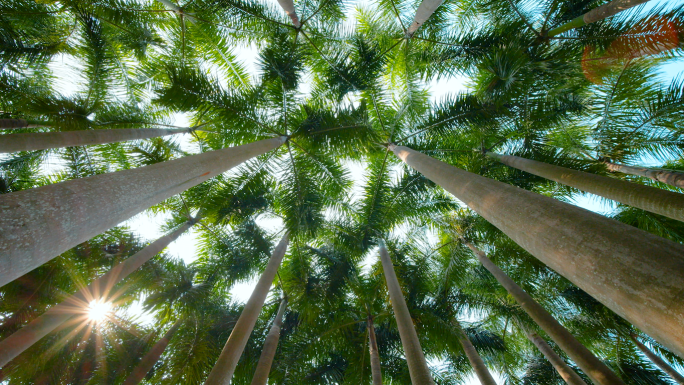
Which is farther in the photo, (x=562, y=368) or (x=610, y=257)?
(x=562, y=368)

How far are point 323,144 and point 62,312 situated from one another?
4.92 meters

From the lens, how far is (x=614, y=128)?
559cm

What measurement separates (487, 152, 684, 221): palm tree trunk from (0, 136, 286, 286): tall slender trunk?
4.52 metres

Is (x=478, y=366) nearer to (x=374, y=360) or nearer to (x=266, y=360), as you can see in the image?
(x=374, y=360)

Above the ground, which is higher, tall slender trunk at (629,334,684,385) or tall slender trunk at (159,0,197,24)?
tall slender trunk at (159,0,197,24)

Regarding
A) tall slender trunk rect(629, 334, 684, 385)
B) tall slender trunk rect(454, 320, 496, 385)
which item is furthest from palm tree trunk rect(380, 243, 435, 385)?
tall slender trunk rect(629, 334, 684, 385)

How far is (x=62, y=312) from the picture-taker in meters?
4.41

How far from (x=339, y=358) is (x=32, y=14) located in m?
9.87

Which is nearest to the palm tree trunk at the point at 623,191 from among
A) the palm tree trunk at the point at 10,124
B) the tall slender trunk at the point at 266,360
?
the tall slender trunk at the point at 266,360

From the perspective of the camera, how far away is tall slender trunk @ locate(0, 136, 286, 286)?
1.17m

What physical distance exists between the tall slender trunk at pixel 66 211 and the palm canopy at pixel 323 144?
3356 mm

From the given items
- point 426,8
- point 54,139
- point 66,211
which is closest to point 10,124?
point 54,139

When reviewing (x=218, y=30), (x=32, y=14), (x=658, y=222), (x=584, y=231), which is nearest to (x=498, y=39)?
(x=658, y=222)

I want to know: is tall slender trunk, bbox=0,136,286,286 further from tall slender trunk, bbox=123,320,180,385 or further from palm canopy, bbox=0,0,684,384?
tall slender trunk, bbox=123,320,180,385
